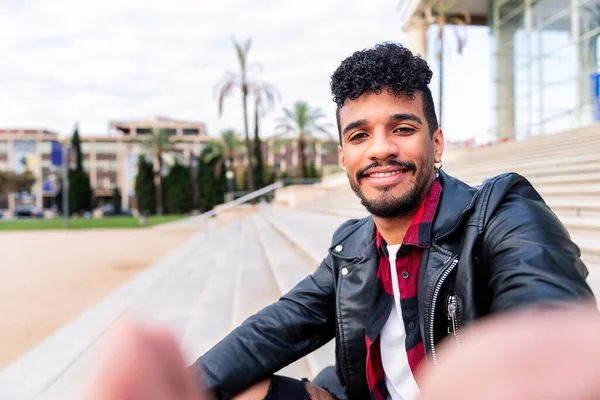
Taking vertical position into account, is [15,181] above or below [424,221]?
above

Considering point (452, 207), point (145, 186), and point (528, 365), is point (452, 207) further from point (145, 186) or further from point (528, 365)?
point (145, 186)

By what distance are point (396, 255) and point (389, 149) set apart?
31cm

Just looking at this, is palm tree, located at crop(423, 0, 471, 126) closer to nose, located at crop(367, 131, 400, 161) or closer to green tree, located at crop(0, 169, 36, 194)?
nose, located at crop(367, 131, 400, 161)

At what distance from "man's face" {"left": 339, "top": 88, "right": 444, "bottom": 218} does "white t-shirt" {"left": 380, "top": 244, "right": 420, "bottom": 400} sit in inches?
6.4

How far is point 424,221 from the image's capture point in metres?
1.16

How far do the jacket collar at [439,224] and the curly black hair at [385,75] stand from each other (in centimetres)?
20

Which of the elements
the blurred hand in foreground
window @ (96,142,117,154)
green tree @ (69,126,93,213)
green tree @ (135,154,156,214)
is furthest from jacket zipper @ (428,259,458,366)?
window @ (96,142,117,154)

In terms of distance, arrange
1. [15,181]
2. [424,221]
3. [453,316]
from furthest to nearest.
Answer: [15,181], [424,221], [453,316]

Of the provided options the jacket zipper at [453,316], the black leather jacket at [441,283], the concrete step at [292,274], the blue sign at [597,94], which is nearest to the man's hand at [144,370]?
the black leather jacket at [441,283]

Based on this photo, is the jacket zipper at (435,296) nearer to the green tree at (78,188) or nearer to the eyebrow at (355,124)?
the eyebrow at (355,124)

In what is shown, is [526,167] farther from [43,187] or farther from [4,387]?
[43,187]

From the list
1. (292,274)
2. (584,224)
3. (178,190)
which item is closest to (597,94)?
(584,224)

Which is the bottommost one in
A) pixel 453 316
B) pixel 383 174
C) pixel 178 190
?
pixel 178 190

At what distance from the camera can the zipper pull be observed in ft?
3.42
